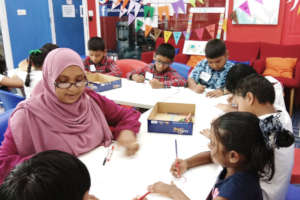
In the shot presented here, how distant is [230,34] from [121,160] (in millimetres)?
4609

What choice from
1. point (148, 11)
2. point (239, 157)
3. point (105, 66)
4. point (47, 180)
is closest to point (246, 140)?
point (239, 157)

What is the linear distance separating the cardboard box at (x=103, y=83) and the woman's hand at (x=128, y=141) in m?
1.10

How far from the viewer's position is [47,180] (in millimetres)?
646

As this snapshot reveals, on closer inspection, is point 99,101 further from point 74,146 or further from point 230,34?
point 230,34

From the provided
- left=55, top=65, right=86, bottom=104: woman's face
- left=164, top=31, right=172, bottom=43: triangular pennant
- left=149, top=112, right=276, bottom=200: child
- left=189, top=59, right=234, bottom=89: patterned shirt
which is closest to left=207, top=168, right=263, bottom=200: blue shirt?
left=149, top=112, right=276, bottom=200: child

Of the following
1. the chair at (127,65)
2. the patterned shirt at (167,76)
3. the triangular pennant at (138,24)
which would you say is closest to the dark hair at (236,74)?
the patterned shirt at (167,76)

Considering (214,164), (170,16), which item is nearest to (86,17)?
(170,16)

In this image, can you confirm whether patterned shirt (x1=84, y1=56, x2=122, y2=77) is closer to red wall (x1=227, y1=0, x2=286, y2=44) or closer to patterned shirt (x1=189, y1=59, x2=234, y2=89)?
patterned shirt (x1=189, y1=59, x2=234, y2=89)

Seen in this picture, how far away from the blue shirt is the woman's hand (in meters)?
0.47

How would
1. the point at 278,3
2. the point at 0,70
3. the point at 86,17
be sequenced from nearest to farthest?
the point at 0,70, the point at 278,3, the point at 86,17

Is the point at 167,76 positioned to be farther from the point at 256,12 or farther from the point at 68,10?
the point at 68,10

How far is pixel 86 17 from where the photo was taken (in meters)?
6.89

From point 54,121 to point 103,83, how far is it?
130 centimetres

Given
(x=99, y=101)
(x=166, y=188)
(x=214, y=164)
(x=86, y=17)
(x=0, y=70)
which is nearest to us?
(x=166, y=188)
